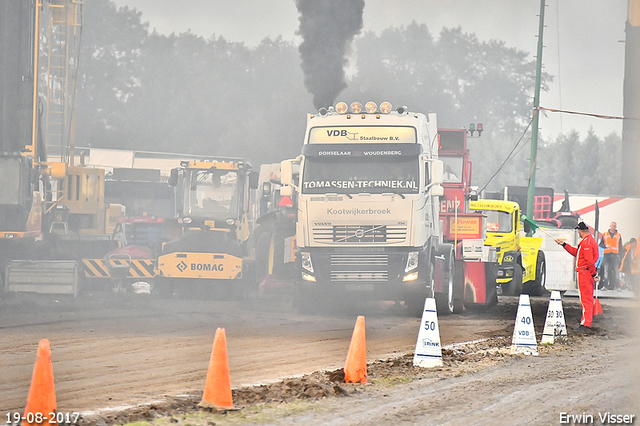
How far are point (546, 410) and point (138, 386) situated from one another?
391 centimetres

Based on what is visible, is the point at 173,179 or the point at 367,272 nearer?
the point at 367,272

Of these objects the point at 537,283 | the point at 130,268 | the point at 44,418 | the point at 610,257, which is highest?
the point at 610,257

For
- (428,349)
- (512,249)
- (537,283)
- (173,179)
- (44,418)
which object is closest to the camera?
(44,418)

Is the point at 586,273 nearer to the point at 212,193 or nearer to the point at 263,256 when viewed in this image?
the point at 263,256

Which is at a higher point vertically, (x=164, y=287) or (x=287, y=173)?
(x=287, y=173)

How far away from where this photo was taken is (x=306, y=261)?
55.5 feet

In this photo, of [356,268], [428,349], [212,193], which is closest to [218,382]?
[428,349]

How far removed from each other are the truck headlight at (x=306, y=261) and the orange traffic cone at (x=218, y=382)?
9532 millimetres

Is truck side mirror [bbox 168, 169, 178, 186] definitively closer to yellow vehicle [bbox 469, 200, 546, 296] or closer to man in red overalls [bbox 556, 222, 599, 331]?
yellow vehicle [bbox 469, 200, 546, 296]

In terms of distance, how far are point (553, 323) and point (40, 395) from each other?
8.61 m

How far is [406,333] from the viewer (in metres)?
14.1

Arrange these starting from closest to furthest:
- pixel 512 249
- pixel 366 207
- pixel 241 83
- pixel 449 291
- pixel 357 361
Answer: pixel 357 361 < pixel 366 207 < pixel 449 291 < pixel 512 249 < pixel 241 83

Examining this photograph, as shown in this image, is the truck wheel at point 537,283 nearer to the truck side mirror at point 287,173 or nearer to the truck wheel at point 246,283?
the truck wheel at point 246,283

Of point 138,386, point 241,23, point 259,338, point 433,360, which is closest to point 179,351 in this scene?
point 259,338
